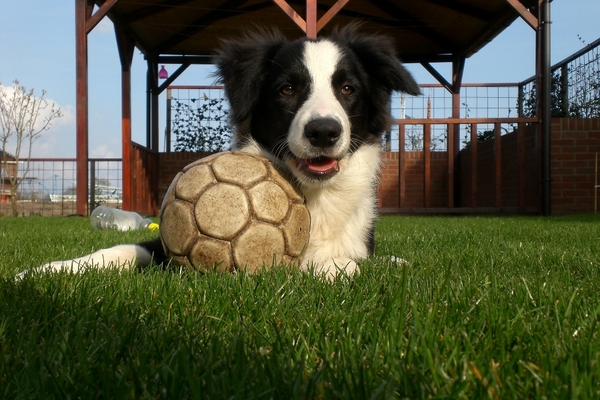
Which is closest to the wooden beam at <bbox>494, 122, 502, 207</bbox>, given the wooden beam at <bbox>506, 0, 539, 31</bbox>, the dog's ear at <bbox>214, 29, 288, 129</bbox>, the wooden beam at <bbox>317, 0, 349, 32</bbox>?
the wooden beam at <bbox>506, 0, 539, 31</bbox>

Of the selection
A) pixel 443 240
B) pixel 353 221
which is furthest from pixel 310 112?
pixel 443 240

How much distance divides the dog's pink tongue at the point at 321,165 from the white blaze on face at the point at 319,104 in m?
0.07

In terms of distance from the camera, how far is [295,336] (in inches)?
55.5

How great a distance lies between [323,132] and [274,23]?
9.26 m

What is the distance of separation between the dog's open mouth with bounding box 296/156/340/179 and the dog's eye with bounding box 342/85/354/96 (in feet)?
1.41

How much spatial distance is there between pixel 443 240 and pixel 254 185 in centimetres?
220

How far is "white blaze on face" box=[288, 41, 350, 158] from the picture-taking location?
2.60m

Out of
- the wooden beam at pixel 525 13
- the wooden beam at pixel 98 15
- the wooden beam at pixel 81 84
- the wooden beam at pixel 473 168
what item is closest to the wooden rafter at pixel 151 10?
the wooden beam at pixel 81 84

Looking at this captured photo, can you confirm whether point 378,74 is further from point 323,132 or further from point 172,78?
point 172,78

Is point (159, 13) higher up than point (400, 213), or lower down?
higher up

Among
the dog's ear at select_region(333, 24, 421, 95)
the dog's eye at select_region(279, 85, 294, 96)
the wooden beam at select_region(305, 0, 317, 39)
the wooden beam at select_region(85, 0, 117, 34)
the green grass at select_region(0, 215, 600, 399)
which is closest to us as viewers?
the green grass at select_region(0, 215, 600, 399)

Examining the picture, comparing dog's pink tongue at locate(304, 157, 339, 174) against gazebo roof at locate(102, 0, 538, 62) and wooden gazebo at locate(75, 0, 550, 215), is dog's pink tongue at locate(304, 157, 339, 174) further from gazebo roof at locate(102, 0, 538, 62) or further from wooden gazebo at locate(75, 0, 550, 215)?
gazebo roof at locate(102, 0, 538, 62)

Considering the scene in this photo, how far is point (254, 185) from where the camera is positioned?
241 centimetres

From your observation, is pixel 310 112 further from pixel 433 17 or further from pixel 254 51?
pixel 433 17
